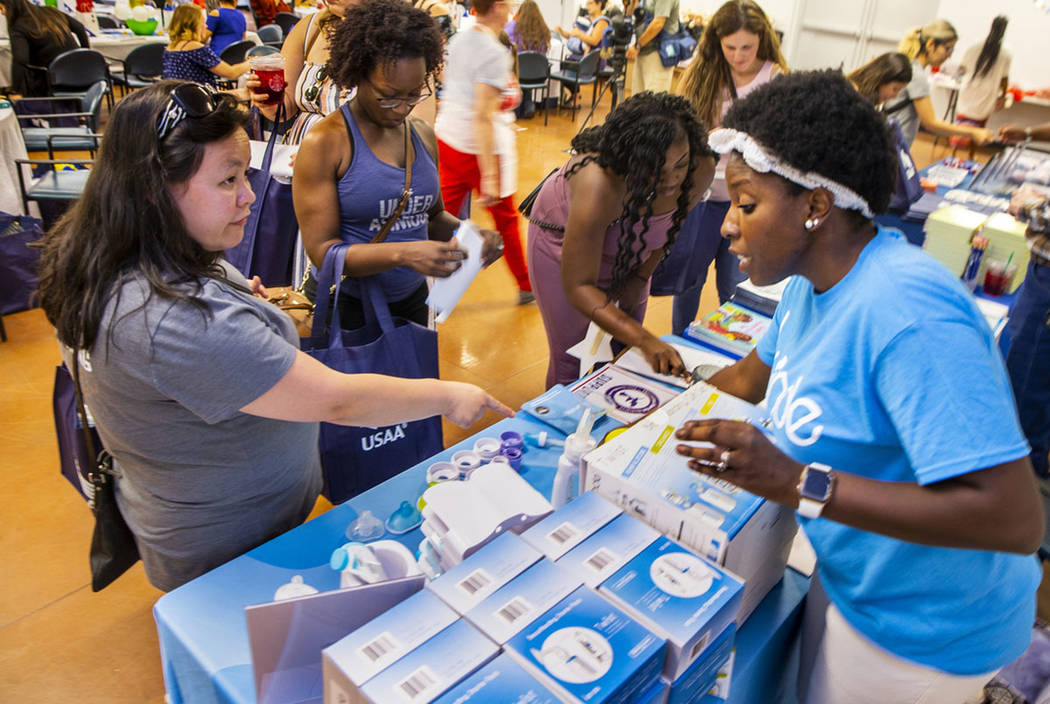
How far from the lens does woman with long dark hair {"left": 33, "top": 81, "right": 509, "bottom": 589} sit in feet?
3.84

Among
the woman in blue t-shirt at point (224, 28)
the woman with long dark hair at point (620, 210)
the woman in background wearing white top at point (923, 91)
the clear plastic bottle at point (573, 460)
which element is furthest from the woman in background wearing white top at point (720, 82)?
the woman in blue t-shirt at point (224, 28)

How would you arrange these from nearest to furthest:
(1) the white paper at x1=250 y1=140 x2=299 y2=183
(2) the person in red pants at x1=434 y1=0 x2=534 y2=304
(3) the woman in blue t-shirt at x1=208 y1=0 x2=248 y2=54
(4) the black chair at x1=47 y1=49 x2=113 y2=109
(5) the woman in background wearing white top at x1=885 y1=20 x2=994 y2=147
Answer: (1) the white paper at x1=250 y1=140 x2=299 y2=183
(2) the person in red pants at x1=434 y1=0 x2=534 y2=304
(5) the woman in background wearing white top at x1=885 y1=20 x2=994 y2=147
(4) the black chair at x1=47 y1=49 x2=113 y2=109
(3) the woman in blue t-shirt at x1=208 y1=0 x2=248 y2=54

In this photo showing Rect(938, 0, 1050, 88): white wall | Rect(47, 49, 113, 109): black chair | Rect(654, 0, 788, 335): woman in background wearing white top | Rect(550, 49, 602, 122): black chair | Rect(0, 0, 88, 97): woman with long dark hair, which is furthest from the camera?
Rect(550, 49, 602, 122): black chair

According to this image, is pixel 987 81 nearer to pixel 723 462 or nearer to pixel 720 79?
pixel 720 79

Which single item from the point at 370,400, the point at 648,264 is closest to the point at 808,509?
the point at 370,400

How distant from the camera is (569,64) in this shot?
893 cm

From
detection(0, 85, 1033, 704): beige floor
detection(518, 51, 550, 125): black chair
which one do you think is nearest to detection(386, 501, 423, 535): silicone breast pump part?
detection(0, 85, 1033, 704): beige floor

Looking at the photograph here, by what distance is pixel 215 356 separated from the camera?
45.8 inches

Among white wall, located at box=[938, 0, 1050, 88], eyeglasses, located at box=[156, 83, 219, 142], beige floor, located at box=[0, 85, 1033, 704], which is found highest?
white wall, located at box=[938, 0, 1050, 88]

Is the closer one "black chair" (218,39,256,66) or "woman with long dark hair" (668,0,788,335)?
"woman with long dark hair" (668,0,788,335)

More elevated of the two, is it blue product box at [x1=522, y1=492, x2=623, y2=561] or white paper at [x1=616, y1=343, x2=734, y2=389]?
blue product box at [x1=522, y1=492, x2=623, y2=561]

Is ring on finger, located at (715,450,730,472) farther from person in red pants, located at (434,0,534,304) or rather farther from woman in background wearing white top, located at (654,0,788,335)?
person in red pants, located at (434,0,534,304)

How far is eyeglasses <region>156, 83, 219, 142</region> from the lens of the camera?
1197 mm

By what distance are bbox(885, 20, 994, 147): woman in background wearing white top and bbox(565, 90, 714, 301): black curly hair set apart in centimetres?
238
